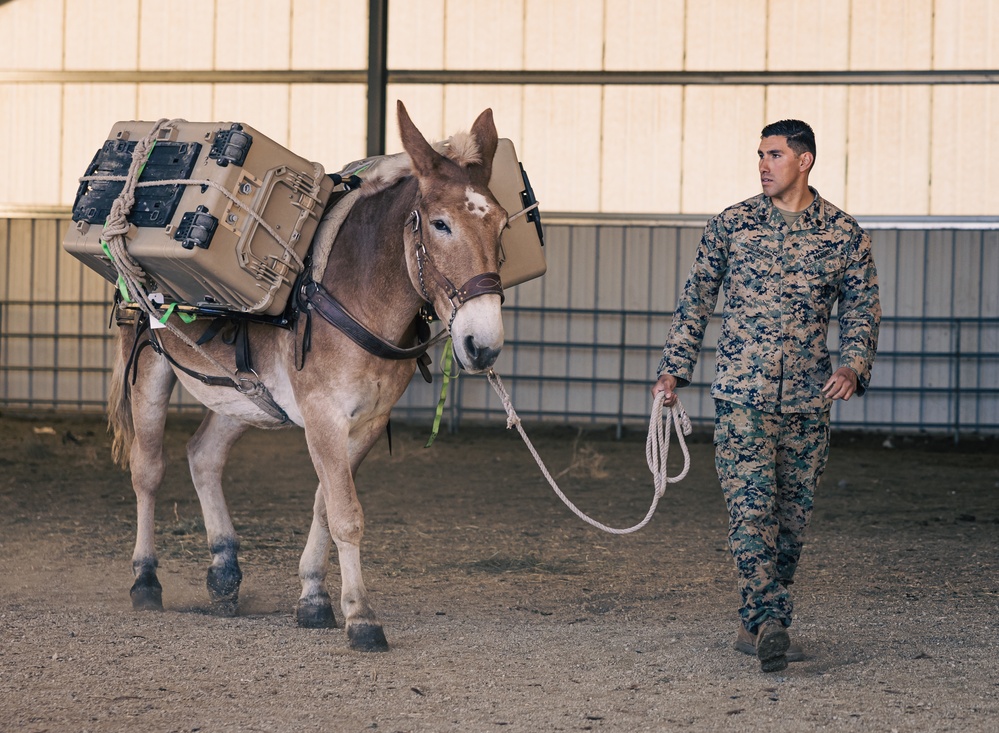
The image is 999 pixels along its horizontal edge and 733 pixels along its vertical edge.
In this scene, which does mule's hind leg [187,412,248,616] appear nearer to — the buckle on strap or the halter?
the halter

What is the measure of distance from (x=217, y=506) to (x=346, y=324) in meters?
1.71

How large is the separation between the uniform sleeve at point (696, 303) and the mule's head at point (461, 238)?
2.60ft

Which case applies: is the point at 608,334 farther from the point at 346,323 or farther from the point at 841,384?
the point at 841,384

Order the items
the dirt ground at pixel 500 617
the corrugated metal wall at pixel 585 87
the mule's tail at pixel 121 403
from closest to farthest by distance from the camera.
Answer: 1. the dirt ground at pixel 500 617
2. the mule's tail at pixel 121 403
3. the corrugated metal wall at pixel 585 87

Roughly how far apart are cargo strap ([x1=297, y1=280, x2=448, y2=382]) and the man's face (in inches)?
55.6

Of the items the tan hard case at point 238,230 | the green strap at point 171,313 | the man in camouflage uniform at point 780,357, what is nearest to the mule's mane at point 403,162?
the tan hard case at point 238,230

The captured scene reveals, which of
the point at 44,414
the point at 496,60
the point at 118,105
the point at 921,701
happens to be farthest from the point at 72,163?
the point at 921,701

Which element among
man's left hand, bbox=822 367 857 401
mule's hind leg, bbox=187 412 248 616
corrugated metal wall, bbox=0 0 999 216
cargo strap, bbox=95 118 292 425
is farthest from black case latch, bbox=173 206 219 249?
corrugated metal wall, bbox=0 0 999 216

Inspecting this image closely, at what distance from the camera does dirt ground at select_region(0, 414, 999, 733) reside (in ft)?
13.1

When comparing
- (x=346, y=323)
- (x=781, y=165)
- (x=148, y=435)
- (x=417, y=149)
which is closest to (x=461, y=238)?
(x=417, y=149)

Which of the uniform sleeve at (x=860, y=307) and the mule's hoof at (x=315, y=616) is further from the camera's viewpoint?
the mule's hoof at (x=315, y=616)

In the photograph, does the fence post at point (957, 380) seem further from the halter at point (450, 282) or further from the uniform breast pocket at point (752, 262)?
the halter at point (450, 282)

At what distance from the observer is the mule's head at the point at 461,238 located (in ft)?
13.8

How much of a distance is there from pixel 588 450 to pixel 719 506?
3804 mm
